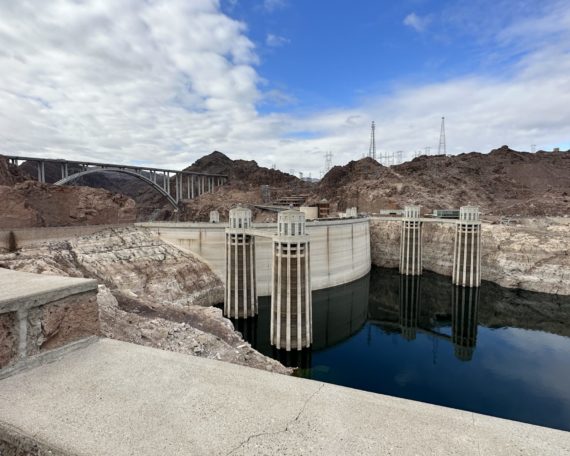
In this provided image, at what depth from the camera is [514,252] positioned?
45.8 m

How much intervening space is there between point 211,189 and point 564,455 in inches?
4204

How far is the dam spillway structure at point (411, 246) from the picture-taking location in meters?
51.6

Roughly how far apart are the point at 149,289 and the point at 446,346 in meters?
25.9

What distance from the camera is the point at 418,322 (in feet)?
112

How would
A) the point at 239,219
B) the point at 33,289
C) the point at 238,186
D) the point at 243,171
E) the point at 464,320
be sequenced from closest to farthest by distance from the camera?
the point at 33,289 → the point at 239,219 → the point at 464,320 → the point at 238,186 → the point at 243,171

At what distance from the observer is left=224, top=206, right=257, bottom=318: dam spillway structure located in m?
31.3

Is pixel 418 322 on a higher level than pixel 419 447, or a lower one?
A: lower

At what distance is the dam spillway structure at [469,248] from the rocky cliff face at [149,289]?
103 feet

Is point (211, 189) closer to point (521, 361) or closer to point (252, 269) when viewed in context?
point (252, 269)

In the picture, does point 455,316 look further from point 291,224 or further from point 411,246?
point 291,224

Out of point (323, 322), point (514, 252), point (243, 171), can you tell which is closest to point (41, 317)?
point (323, 322)

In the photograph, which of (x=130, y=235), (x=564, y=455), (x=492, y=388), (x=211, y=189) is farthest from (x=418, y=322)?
(x=211, y=189)

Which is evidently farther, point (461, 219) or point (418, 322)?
point (461, 219)

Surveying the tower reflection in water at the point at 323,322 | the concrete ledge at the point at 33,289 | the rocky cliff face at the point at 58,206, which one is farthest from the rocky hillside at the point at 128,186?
A: the concrete ledge at the point at 33,289
